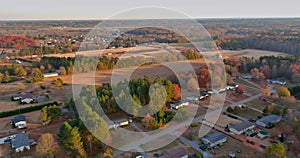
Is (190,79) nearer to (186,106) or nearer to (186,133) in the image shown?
(186,106)

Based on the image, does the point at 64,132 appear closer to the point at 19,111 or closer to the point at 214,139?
the point at 19,111

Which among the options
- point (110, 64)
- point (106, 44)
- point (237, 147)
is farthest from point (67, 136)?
point (106, 44)

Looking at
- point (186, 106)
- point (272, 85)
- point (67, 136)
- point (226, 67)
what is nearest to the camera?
point (67, 136)

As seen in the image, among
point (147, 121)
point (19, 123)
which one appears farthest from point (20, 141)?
point (147, 121)

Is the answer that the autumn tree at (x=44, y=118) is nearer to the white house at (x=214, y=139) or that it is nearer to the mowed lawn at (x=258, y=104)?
the white house at (x=214, y=139)

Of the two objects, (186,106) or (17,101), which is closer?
(186,106)

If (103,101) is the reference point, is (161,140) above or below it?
below

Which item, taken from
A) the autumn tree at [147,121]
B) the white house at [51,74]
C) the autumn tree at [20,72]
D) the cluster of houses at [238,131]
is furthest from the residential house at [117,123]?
the autumn tree at [20,72]
